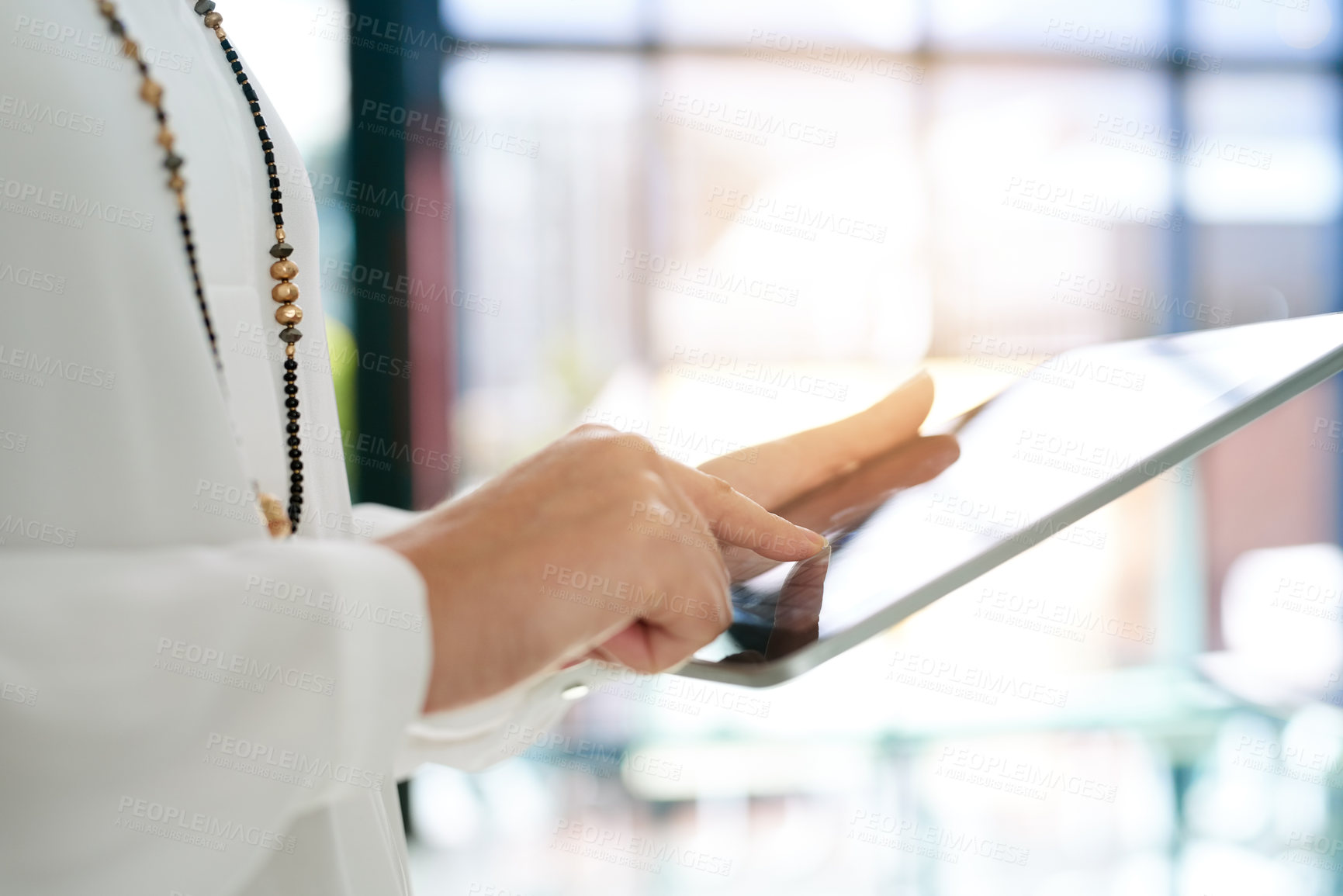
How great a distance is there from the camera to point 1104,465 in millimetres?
334

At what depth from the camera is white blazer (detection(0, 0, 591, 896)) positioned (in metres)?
0.21

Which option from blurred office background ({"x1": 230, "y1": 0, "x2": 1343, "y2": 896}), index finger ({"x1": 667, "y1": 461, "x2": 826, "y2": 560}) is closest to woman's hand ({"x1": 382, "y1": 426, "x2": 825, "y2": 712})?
index finger ({"x1": 667, "y1": 461, "x2": 826, "y2": 560})

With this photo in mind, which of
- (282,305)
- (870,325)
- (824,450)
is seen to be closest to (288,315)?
(282,305)

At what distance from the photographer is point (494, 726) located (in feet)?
1.33

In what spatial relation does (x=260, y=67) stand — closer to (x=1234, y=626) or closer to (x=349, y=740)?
(x=349, y=740)

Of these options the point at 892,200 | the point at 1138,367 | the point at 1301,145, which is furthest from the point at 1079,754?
the point at 1138,367

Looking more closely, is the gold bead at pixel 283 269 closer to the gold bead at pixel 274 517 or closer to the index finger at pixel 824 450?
the gold bead at pixel 274 517

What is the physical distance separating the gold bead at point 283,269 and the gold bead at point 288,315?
0.01 m

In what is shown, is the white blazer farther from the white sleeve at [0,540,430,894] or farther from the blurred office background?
the blurred office background

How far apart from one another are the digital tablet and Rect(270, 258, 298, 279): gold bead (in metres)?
0.23

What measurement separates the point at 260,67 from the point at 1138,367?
1782 mm

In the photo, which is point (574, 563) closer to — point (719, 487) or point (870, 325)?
point (719, 487)

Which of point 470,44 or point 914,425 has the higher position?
point 470,44

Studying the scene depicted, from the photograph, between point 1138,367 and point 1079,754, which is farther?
point 1079,754
